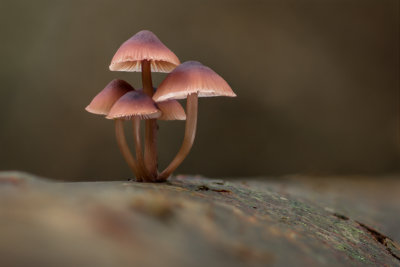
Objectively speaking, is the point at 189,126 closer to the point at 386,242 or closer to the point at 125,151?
the point at 125,151

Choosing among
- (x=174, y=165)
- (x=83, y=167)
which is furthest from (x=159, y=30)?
(x=174, y=165)

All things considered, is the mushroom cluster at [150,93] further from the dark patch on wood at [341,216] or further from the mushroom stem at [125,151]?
the dark patch on wood at [341,216]

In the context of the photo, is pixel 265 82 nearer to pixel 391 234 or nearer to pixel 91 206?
pixel 391 234

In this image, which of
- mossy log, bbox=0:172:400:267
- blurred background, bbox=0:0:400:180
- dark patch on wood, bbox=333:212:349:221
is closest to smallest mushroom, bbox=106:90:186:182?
mossy log, bbox=0:172:400:267

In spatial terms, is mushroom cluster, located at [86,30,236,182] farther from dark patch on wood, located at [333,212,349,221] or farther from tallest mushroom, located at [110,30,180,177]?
dark patch on wood, located at [333,212,349,221]

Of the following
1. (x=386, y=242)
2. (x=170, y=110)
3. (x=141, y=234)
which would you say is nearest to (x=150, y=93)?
(x=170, y=110)

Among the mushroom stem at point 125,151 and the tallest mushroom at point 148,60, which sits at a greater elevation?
Result: the tallest mushroom at point 148,60

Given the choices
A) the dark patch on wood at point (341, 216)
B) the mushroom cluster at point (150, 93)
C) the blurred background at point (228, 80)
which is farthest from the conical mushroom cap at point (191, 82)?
the blurred background at point (228, 80)
